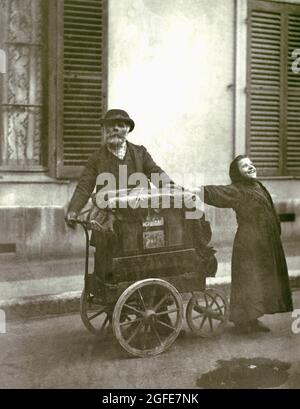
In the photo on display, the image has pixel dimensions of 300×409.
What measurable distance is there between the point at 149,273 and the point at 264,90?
4572 millimetres

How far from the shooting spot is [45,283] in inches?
259

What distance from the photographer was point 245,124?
857 centimetres

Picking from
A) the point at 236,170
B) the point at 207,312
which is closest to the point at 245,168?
the point at 236,170

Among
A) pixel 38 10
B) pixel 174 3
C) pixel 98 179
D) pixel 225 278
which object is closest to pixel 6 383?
pixel 98 179

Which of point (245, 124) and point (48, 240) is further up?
point (245, 124)

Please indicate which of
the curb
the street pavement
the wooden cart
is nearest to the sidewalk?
the curb

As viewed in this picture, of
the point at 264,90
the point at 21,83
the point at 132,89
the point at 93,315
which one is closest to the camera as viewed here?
the point at 93,315

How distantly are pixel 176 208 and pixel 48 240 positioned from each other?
10.1 feet

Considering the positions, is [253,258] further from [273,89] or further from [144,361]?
[273,89]

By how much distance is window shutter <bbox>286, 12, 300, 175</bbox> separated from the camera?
8758 mm

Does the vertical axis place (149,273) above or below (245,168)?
below
